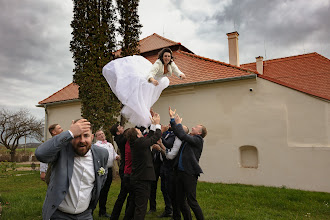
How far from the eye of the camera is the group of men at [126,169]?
9.07 feet

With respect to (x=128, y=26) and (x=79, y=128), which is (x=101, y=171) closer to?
(x=79, y=128)

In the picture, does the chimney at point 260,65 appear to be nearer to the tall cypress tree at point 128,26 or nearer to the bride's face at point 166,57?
the tall cypress tree at point 128,26

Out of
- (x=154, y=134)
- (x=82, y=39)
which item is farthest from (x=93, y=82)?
(x=154, y=134)

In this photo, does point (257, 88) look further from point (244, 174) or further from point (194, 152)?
point (194, 152)

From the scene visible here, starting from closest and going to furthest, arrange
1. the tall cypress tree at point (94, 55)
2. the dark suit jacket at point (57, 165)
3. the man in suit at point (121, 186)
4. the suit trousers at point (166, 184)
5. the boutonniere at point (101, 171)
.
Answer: the dark suit jacket at point (57, 165) < the boutonniere at point (101, 171) < the man in suit at point (121, 186) < the suit trousers at point (166, 184) < the tall cypress tree at point (94, 55)

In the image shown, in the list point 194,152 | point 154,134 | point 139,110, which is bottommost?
point 194,152

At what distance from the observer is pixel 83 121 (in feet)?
9.12

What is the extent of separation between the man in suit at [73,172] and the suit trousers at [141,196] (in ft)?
5.71

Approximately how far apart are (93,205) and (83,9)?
497 inches

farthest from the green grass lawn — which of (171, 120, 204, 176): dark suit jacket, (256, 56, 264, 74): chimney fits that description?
(256, 56, 264, 74): chimney

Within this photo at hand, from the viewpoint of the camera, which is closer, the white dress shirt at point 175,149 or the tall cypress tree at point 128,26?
the white dress shirt at point 175,149

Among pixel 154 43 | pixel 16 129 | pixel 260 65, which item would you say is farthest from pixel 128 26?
pixel 16 129

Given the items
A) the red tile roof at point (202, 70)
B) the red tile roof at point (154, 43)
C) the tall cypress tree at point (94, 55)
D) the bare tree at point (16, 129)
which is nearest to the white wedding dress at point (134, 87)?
the tall cypress tree at point (94, 55)

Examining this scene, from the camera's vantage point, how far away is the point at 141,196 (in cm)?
475
